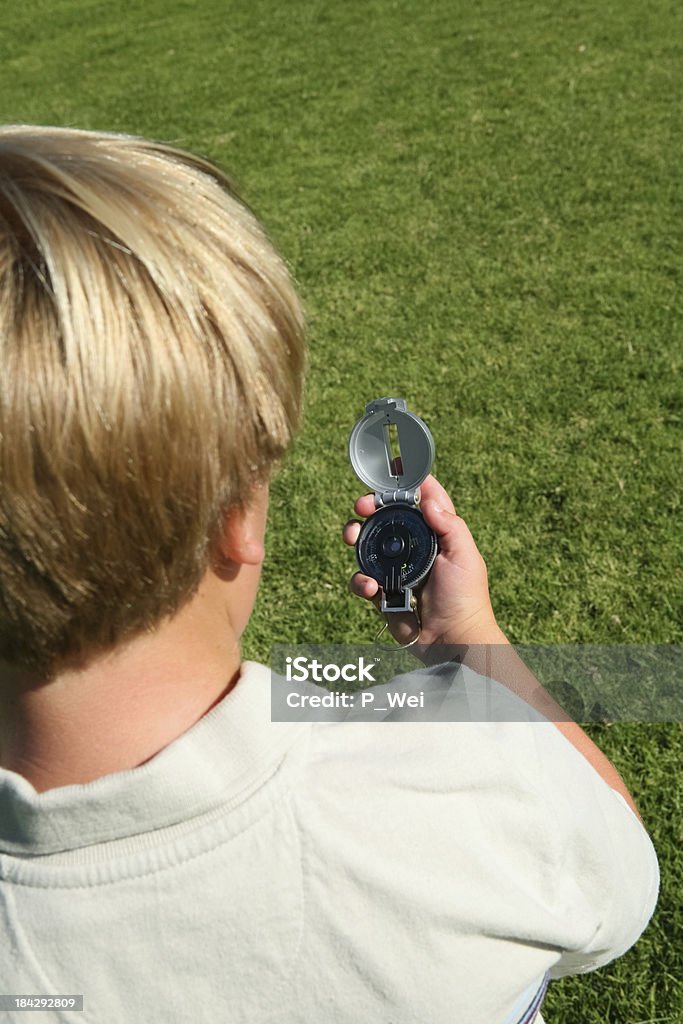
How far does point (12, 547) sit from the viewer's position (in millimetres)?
915

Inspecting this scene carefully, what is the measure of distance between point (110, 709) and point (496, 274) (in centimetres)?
482

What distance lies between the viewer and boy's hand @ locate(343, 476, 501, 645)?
5.34 feet

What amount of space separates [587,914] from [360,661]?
2.27 meters

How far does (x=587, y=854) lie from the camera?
1030 mm

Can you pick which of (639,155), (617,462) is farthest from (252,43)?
(617,462)

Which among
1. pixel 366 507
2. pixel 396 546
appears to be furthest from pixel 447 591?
pixel 366 507

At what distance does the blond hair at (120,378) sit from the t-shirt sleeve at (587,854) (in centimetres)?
42

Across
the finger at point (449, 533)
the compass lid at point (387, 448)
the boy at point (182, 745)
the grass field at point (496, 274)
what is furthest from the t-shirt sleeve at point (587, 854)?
the grass field at point (496, 274)

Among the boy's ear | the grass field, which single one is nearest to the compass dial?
the boy's ear

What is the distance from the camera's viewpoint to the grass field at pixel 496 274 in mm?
3395

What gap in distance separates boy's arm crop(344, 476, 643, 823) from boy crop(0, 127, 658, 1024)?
0.46m

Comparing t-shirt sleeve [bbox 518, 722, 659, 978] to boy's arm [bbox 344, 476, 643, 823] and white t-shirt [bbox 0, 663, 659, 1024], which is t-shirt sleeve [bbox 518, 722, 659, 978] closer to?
white t-shirt [bbox 0, 663, 659, 1024]

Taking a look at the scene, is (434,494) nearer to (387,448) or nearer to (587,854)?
(387,448)

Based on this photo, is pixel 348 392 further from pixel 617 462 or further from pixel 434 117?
pixel 434 117
